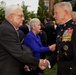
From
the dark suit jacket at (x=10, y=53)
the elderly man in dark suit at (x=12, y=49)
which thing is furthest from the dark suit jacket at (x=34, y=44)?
the dark suit jacket at (x=10, y=53)

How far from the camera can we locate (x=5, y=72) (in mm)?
4766

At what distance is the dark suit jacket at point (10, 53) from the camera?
183 inches

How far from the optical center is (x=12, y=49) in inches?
184

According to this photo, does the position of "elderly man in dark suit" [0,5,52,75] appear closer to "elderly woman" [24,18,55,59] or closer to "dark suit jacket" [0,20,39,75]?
"dark suit jacket" [0,20,39,75]

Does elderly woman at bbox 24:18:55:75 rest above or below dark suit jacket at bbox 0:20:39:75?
below

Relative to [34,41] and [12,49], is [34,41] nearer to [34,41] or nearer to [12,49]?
[34,41]

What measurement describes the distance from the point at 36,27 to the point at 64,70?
7.31 feet

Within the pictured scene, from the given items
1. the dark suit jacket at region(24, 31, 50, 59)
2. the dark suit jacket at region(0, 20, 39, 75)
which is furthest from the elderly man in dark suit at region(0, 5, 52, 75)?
the dark suit jacket at region(24, 31, 50, 59)

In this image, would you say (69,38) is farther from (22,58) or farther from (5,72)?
(5,72)

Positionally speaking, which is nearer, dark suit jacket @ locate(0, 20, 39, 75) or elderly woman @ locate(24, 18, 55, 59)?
dark suit jacket @ locate(0, 20, 39, 75)

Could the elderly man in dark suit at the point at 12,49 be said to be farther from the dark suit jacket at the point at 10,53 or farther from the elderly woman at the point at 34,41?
the elderly woman at the point at 34,41

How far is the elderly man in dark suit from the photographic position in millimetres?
4660

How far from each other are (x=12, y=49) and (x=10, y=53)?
7 centimetres

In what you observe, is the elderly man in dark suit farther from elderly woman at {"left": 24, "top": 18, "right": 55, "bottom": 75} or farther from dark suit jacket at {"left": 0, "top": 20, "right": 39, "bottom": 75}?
elderly woman at {"left": 24, "top": 18, "right": 55, "bottom": 75}
